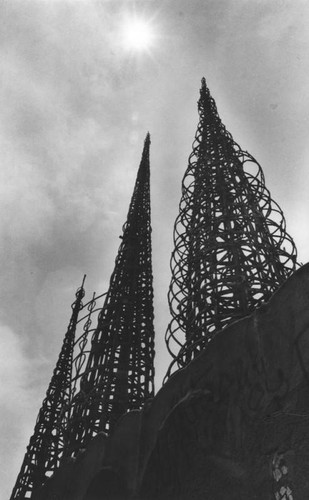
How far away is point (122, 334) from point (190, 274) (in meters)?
6.26

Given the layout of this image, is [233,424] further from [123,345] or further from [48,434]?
[48,434]

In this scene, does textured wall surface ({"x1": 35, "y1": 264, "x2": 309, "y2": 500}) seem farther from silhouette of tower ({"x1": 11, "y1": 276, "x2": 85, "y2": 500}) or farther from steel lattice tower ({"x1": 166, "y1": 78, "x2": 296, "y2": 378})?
silhouette of tower ({"x1": 11, "y1": 276, "x2": 85, "y2": 500})

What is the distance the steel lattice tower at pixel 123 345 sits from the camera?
14.5 metres

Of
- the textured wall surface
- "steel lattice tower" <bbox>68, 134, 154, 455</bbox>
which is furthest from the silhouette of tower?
the textured wall surface

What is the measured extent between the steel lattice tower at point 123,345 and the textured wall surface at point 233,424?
5160mm

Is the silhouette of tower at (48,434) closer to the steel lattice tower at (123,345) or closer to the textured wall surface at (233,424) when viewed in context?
the steel lattice tower at (123,345)

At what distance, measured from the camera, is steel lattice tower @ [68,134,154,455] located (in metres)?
14.5

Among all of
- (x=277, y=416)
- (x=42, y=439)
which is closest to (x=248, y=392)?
(x=277, y=416)

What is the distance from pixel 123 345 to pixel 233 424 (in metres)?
11.3

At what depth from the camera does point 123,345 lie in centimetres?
1712

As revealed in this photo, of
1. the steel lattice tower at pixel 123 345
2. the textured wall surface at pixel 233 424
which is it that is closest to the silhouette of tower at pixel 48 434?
the steel lattice tower at pixel 123 345

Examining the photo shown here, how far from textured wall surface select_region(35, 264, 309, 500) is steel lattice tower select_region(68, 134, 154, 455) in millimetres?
5160

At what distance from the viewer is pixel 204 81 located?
20219 millimetres

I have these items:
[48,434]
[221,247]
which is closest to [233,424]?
[221,247]
